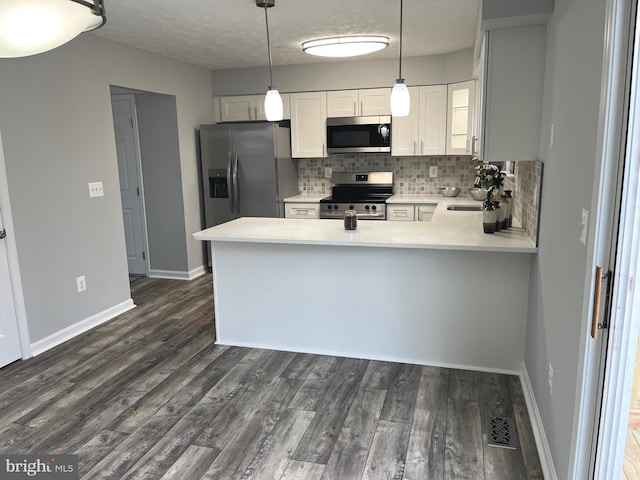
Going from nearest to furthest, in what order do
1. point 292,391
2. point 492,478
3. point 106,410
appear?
point 492,478 → point 106,410 → point 292,391

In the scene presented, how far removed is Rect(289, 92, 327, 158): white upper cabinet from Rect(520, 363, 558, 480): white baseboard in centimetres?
351

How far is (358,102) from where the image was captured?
17.3 feet

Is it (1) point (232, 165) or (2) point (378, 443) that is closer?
(2) point (378, 443)

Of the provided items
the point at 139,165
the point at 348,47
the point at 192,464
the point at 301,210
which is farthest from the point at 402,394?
the point at 139,165

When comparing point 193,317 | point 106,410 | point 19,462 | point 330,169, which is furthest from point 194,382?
point 330,169

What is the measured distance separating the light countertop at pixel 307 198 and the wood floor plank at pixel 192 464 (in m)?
3.44

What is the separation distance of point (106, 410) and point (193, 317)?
1507 mm

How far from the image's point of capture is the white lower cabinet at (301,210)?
5.34 m

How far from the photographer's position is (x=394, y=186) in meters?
5.68

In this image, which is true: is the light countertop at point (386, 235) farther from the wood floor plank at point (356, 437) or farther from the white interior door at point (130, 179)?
the white interior door at point (130, 179)

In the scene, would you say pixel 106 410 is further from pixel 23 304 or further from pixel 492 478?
pixel 492 478

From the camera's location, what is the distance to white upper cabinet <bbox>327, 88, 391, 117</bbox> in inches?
205

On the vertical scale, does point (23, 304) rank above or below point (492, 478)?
above

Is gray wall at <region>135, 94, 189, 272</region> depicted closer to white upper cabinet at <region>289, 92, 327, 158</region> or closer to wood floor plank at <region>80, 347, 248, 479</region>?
white upper cabinet at <region>289, 92, 327, 158</region>
